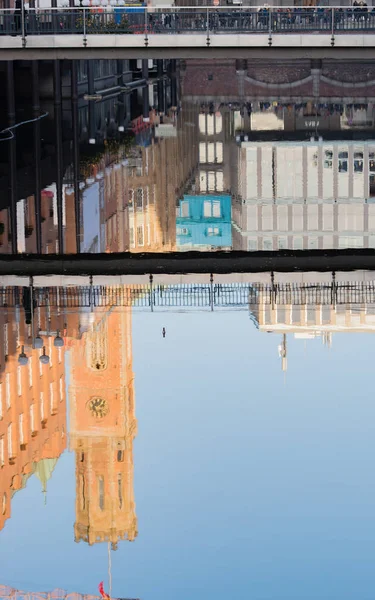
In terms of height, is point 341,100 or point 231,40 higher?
point 231,40

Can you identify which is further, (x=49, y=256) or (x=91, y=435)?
(x=49, y=256)

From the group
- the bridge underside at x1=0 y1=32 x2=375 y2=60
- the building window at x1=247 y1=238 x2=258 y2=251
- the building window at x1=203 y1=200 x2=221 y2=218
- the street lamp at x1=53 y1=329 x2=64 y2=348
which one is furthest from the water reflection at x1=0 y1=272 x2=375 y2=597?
the bridge underside at x1=0 y1=32 x2=375 y2=60

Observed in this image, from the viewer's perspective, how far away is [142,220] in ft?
113

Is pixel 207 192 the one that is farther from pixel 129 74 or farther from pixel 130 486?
pixel 129 74

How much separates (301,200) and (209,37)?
905 centimetres

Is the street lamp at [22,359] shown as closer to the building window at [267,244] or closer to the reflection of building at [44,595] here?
the reflection of building at [44,595]

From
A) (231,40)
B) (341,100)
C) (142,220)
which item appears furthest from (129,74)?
(142,220)

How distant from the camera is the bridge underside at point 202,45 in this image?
47.1 meters

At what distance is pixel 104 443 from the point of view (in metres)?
18.5

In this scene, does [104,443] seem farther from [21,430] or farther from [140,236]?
[140,236]

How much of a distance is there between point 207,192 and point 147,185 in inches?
68.9

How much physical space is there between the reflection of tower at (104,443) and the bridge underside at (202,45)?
21.9 metres

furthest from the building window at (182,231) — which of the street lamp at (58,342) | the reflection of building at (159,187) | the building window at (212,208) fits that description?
the street lamp at (58,342)

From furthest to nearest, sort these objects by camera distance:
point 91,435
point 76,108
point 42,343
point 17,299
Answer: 1. point 76,108
2. point 17,299
3. point 42,343
4. point 91,435
